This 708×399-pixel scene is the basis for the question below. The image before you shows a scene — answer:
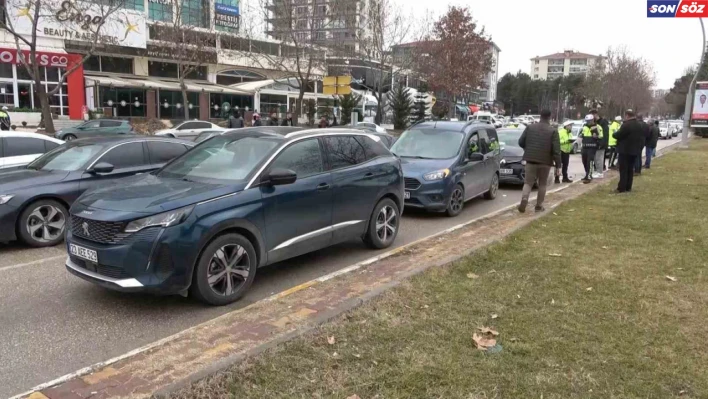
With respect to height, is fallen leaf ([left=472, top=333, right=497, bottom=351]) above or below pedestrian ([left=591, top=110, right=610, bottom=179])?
below

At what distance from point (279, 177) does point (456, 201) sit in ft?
17.2

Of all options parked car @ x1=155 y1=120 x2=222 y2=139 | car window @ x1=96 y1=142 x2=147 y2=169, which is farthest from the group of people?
parked car @ x1=155 y1=120 x2=222 y2=139

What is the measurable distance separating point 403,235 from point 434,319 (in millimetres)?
3899

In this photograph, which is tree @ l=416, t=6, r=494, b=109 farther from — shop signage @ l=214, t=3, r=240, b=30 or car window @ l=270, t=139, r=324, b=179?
car window @ l=270, t=139, r=324, b=179

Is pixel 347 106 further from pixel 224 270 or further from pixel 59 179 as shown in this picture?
pixel 224 270

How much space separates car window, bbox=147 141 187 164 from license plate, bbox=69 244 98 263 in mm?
3975

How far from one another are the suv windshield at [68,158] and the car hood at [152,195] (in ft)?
9.48

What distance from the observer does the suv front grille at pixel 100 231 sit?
15.0 ft

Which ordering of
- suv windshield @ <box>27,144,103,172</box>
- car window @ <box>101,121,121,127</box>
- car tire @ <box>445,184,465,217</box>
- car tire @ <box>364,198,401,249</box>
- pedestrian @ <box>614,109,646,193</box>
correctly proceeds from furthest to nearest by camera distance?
1. car window @ <box>101,121,121,127</box>
2. pedestrian @ <box>614,109,646,193</box>
3. car tire @ <box>445,184,465,217</box>
4. suv windshield @ <box>27,144,103,172</box>
5. car tire @ <box>364,198,401,249</box>

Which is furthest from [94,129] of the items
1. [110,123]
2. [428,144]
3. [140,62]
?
[428,144]

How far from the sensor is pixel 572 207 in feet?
33.0

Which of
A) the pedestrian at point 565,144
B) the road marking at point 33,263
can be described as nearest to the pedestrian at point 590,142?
the pedestrian at point 565,144

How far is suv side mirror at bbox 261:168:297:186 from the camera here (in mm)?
5359

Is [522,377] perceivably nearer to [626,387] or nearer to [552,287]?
[626,387]
